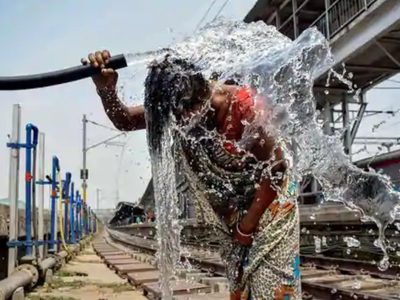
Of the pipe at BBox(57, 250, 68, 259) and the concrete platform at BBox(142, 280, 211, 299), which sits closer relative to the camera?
the concrete platform at BBox(142, 280, 211, 299)

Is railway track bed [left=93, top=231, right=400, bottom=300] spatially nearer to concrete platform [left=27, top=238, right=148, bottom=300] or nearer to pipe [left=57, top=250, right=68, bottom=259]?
concrete platform [left=27, top=238, right=148, bottom=300]

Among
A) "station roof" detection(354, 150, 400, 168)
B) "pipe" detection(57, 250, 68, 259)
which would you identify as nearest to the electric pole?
"pipe" detection(57, 250, 68, 259)

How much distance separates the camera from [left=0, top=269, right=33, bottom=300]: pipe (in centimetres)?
603

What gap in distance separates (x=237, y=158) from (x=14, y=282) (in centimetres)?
511

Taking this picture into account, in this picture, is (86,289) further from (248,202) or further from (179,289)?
(248,202)

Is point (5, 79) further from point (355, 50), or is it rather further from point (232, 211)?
point (355, 50)

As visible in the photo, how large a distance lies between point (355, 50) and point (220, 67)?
510 inches

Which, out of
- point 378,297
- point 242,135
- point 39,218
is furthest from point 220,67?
point 39,218

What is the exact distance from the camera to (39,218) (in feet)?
35.1

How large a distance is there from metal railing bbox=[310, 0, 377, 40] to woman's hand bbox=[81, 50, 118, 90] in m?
12.9

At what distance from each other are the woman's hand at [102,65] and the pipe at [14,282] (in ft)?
12.6

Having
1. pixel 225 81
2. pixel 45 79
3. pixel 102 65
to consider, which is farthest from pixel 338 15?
pixel 45 79

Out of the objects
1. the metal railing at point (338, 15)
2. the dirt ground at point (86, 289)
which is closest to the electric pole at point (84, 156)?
the metal railing at point (338, 15)

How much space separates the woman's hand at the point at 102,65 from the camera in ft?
7.84
